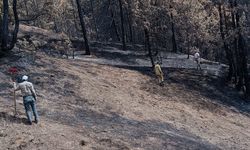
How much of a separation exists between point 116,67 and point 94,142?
835 inches

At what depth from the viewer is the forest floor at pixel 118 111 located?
57.4 ft

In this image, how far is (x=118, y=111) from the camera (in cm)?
2438

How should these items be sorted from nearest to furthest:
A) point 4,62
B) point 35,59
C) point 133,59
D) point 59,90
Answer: point 59,90 < point 4,62 < point 35,59 < point 133,59

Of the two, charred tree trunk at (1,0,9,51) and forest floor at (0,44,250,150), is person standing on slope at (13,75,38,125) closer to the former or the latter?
forest floor at (0,44,250,150)

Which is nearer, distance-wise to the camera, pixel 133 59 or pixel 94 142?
pixel 94 142

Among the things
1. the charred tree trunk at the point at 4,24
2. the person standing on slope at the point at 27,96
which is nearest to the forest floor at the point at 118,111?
the person standing on slope at the point at 27,96

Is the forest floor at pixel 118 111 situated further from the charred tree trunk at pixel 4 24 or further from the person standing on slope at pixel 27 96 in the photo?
the charred tree trunk at pixel 4 24

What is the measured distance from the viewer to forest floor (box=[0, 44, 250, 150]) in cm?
1748

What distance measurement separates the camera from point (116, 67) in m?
38.4

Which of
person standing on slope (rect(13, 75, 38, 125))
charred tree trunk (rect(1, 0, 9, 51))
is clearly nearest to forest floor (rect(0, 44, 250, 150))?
person standing on slope (rect(13, 75, 38, 125))

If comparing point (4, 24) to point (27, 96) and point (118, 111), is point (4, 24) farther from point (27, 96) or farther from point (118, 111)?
point (27, 96)

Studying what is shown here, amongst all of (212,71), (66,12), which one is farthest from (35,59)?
(66,12)

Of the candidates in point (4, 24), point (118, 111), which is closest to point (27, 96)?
point (118, 111)

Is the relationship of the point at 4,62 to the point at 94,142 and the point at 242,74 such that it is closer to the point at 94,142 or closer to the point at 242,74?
the point at 94,142
